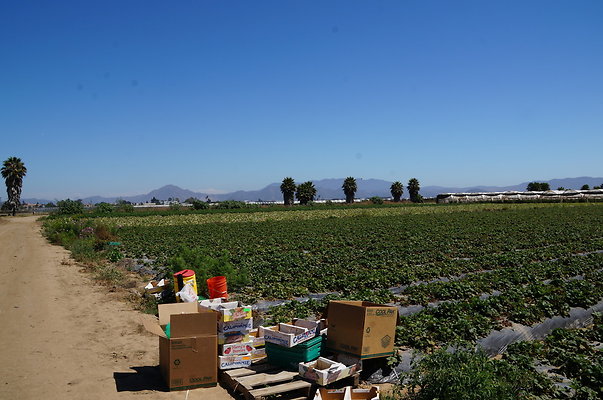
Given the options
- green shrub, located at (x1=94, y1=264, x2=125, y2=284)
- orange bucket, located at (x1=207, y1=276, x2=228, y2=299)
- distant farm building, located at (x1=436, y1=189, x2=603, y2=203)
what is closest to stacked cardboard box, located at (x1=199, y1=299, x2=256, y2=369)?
orange bucket, located at (x1=207, y1=276, x2=228, y2=299)

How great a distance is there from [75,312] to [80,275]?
5.63 metres

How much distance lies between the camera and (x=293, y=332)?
694 centimetres

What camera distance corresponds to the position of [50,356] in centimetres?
735

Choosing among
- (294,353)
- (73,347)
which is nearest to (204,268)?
(73,347)

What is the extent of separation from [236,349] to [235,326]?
353mm

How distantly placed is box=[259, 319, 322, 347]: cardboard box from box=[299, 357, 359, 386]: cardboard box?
35 centimetres

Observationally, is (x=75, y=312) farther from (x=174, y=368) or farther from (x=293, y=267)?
(x=293, y=267)

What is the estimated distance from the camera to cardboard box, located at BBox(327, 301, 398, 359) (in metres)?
6.19

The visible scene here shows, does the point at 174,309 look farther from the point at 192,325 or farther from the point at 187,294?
the point at 192,325

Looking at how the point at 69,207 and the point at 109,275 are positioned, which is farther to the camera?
the point at 69,207

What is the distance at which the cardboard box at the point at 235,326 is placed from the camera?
6773 millimetres

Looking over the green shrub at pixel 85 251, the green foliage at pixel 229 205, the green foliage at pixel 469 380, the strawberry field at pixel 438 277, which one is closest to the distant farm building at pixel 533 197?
the green foliage at pixel 229 205

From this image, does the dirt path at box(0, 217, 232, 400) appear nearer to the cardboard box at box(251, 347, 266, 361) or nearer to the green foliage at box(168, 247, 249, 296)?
the cardboard box at box(251, 347, 266, 361)

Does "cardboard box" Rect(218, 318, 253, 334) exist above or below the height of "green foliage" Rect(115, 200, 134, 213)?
below
